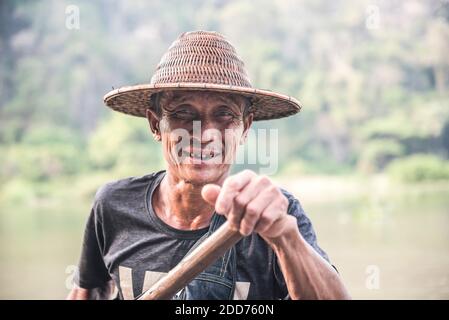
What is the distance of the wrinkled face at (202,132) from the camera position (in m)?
1.21

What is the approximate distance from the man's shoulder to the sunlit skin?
0.05 meters

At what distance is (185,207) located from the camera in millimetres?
1309

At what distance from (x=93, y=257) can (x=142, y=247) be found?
221mm

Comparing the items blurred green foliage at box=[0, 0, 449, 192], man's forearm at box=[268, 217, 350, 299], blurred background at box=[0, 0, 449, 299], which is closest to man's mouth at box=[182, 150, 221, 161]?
man's forearm at box=[268, 217, 350, 299]

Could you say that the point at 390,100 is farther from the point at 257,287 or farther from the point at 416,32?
the point at 257,287

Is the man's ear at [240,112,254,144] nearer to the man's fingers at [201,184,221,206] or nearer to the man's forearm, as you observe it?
the man's forearm

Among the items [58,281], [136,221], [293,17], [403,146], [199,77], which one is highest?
[293,17]

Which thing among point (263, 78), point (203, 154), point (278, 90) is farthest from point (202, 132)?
point (263, 78)

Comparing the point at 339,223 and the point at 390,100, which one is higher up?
the point at 390,100

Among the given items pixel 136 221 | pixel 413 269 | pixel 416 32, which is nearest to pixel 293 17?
pixel 416 32

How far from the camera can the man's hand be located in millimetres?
830

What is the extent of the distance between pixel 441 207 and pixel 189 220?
6894mm
